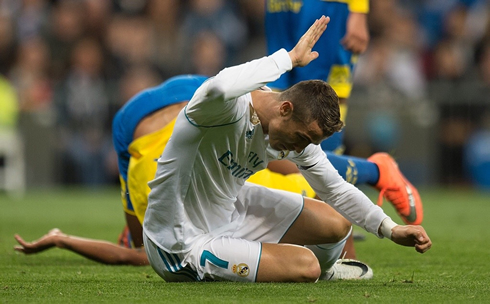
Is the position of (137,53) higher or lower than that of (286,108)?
lower

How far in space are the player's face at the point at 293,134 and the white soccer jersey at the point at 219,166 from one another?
0.13 meters

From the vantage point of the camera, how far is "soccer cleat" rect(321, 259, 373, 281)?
4441mm

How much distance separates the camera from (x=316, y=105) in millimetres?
3686

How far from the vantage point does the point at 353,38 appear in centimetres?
596

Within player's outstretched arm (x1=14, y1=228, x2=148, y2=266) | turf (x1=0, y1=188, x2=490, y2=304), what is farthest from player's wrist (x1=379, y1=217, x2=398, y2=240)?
player's outstretched arm (x1=14, y1=228, x2=148, y2=266)

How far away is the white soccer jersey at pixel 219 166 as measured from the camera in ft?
11.8

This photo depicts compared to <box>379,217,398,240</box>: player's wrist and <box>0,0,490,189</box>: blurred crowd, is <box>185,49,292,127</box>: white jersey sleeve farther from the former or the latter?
<box>0,0,490,189</box>: blurred crowd

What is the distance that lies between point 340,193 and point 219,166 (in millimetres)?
681

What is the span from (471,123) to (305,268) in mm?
9627

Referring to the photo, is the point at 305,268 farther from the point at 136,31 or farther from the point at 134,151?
the point at 136,31

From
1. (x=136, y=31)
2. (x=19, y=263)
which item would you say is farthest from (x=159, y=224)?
(x=136, y=31)

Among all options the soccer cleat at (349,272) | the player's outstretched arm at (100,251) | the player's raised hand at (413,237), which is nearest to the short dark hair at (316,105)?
the player's raised hand at (413,237)

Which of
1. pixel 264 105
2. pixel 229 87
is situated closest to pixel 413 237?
pixel 264 105

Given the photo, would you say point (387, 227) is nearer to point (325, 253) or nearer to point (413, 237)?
point (413, 237)
